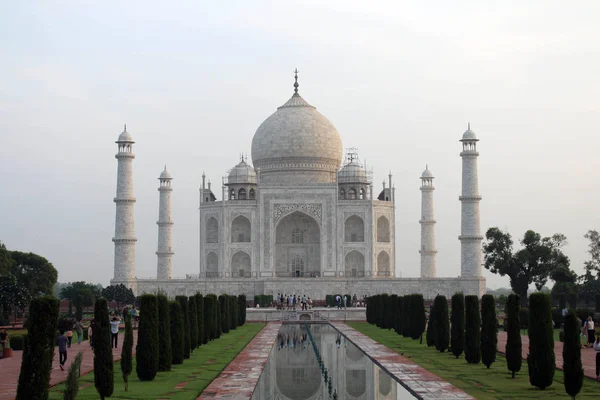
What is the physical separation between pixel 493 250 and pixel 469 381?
25.6 m

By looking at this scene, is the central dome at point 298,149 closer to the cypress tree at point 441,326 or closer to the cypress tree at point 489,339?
the cypress tree at point 441,326

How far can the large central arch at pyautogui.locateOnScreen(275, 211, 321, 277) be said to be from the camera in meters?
40.7

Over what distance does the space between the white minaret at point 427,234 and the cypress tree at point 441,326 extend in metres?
23.1

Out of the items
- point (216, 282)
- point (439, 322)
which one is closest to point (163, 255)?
point (216, 282)

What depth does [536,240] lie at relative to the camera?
3753 centimetres

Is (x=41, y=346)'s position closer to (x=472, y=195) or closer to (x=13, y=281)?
(x=13, y=281)

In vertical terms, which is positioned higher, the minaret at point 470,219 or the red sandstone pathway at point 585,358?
the minaret at point 470,219

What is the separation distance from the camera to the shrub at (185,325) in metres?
16.2

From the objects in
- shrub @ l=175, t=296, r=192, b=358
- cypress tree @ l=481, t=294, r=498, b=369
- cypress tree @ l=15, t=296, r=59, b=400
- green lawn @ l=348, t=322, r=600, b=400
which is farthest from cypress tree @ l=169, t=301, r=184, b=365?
cypress tree @ l=15, t=296, r=59, b=400

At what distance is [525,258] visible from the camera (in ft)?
122

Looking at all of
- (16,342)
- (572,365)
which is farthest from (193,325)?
(572,365)

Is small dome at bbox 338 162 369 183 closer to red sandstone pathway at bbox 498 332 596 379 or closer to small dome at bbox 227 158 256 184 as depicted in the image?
small dome at bbox 227 158 256 184

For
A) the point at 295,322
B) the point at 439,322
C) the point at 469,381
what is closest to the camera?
the point at 469,381

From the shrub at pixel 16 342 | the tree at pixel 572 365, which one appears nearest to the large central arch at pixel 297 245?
the shrub at pixel 16 342
